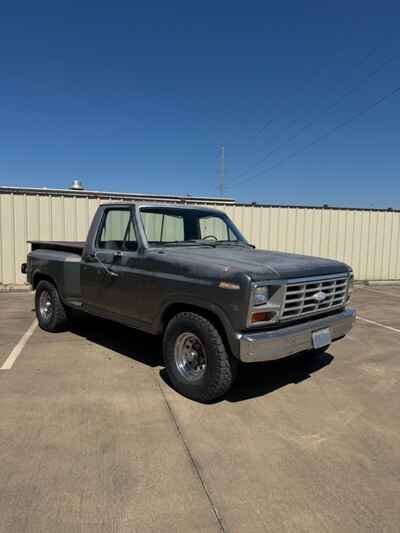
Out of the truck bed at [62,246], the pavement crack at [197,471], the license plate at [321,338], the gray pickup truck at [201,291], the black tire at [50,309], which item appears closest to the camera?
the pavement crack at [197,471]

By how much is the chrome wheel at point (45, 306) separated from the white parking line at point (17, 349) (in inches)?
13.5

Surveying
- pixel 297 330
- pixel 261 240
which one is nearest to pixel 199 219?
pixel 297 330

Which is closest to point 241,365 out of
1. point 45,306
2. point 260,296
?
point 260,296

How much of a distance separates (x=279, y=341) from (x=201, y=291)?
84 cm

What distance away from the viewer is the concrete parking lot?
7.51 feet

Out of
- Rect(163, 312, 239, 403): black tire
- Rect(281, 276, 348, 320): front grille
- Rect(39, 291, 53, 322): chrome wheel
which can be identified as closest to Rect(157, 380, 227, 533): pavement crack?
Rect(163, 312, 239, 403): black tire

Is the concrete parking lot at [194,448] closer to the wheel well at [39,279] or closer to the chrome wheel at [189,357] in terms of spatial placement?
the chrome wheel at [189,357]

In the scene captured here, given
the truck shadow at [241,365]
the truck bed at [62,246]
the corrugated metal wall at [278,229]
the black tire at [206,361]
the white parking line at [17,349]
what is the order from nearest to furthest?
the black tire at [206,361] < the truck shadow at [241,365] < the white parking line at [17,349] < the truck bed at [62,246] < the corrugated metal wall at [278,229]

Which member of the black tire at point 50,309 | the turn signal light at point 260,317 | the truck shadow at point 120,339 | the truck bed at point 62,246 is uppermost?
the truck bed at point 62,246

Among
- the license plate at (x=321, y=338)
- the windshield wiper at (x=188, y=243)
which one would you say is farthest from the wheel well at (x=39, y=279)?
the license plate at (x=321, y=338)

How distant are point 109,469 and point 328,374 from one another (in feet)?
9.72

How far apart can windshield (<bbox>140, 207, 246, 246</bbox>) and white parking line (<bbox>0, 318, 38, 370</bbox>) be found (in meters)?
2.35

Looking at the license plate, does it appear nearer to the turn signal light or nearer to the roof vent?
the turn signal light

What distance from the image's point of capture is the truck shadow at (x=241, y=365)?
4242mm
